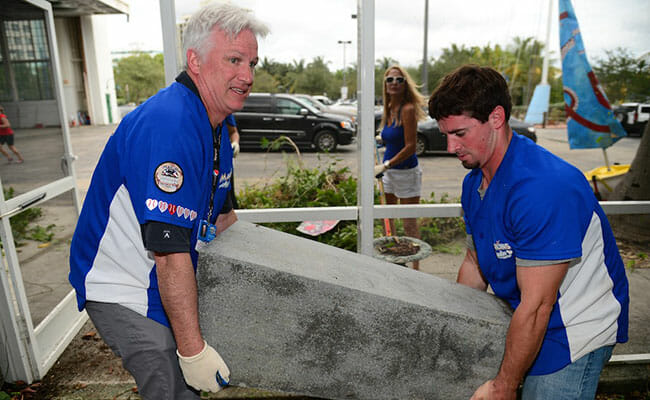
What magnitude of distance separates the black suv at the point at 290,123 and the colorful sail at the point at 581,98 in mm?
2906

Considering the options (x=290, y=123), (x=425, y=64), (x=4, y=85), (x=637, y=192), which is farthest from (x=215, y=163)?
(x=290, y=123)

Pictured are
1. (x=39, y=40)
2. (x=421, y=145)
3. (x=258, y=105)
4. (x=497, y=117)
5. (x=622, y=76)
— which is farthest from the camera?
(x=421, y=145)

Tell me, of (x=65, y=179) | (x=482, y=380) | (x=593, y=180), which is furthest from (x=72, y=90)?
(x=482, y=380)

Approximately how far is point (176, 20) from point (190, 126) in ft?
4.56

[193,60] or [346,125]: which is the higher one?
[193,60]

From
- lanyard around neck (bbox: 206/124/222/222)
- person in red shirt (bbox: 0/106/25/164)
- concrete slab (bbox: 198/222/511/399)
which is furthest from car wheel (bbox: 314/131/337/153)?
concrete slab (bbox: 198/222/511/399)

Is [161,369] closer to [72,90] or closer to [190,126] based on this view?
[190,126]

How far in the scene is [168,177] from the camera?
122 cm

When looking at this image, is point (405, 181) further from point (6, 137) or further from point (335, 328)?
point (6, 137)

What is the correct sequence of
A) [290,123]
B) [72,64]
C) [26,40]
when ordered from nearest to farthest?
[26,40] → [290,123] → [72,64]

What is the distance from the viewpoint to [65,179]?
345cm

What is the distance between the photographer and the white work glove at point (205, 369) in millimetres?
1339

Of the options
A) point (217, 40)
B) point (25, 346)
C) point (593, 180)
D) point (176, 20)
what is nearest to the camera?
point (217, 40)

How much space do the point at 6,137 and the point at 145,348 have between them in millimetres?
2386
